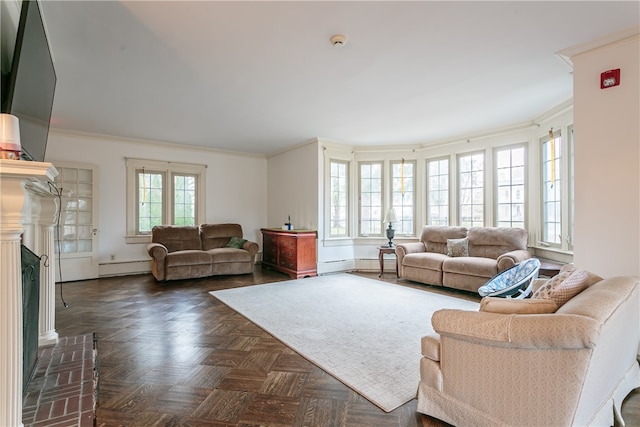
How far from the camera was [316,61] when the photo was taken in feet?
9.56

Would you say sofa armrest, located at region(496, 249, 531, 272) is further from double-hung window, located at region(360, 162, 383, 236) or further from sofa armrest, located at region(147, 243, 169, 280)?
sofa armrest, located at region(147, 243, 169, 280)

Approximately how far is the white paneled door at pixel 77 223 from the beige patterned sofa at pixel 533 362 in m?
5.98

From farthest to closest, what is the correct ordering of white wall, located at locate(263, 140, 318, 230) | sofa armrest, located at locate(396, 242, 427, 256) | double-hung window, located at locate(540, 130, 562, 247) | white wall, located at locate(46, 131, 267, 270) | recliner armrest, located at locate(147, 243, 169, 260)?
white wall, located at locate(263, 140, 318, 230) < white wall, located at locate(46, 131, 267, 270) < sofa armrest, located at locate(396, 242, 427, 256) < recliner armrest, located at locate(147, 243, 169, 260) < double-hung window, located at locate(540, 130, 562, 247)

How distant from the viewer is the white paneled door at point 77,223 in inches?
207

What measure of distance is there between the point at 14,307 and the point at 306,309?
2.78 meters

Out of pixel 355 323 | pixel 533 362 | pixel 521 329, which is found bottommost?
pixel 355 323

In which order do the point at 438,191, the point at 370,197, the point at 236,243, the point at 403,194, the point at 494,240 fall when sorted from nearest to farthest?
the point at 494,240
the point at 438,191
the point at 236,243
the point at 403,194
the point at 370,197

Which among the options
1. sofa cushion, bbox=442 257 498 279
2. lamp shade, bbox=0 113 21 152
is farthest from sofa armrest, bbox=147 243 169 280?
sofa cushion, bbox=442 257 498 279

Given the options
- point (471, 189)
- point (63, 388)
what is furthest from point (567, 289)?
point (471, 189)

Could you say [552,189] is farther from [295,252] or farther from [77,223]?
[77,223]

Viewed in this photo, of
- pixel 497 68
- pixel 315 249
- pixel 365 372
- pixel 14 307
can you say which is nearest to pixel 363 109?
pixel 497 68

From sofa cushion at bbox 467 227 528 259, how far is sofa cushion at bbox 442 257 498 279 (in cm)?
29

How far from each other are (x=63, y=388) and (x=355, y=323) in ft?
7.78

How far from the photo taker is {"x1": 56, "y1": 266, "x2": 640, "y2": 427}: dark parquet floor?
5.74 feet
